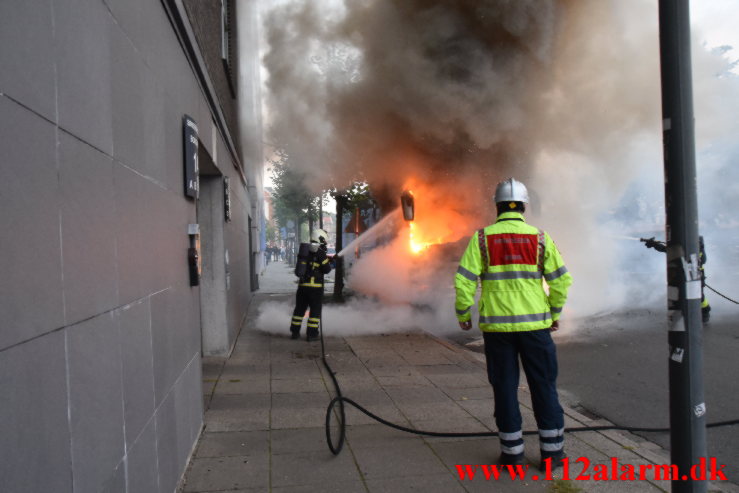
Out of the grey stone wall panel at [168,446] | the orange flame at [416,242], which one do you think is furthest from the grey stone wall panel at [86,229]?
the orange flame at [416,242]

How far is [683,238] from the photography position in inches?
94.3

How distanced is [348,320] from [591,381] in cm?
470

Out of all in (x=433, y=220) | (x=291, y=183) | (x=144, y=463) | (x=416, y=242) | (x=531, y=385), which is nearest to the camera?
(x=144, y=463)

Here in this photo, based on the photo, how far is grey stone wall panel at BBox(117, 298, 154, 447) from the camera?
7.11 ft

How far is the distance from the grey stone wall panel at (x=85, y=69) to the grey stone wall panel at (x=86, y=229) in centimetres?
7

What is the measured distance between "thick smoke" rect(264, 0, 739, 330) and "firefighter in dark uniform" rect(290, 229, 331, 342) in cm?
334

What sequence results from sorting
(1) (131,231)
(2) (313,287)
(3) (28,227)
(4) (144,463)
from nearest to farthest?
(3) (28,227)
(1) (131,231)
(4) (144,463)
(2) (313,287)

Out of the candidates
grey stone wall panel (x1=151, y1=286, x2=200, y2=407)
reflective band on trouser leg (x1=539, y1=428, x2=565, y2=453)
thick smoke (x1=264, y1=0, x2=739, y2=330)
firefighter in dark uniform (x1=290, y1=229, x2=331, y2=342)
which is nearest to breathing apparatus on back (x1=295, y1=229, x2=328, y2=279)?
firefighter in dark uniform (x1=290, y1=229, x2=331, y2=342)

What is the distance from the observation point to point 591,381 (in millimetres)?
5719

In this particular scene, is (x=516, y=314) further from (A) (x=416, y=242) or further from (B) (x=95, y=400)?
(A) (x=416, y=242)

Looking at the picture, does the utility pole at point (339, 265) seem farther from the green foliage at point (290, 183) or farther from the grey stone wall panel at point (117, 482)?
the grey stone wall panel at point (117, 482)

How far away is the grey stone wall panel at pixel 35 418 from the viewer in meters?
1.23

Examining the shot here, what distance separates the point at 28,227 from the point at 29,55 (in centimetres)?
46

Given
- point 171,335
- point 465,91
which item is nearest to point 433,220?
point 465,91
